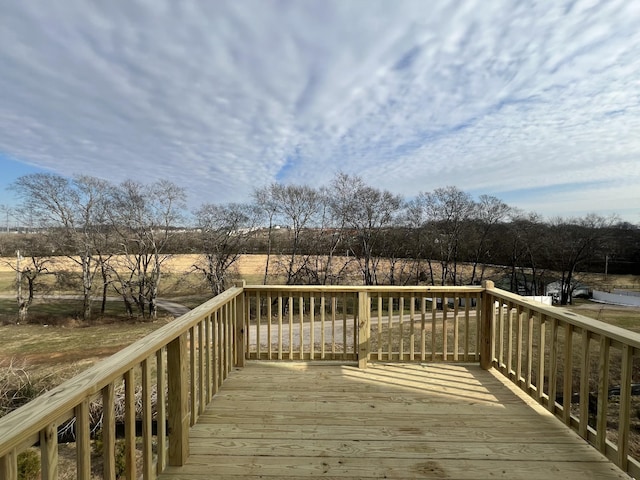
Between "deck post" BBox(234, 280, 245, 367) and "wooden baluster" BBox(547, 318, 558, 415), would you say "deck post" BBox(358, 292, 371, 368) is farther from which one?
"wooden baluster" BBox(547, 318, 558, 415)

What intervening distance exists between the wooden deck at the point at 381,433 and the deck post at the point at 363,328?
28cm

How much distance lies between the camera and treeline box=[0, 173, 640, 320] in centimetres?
2086

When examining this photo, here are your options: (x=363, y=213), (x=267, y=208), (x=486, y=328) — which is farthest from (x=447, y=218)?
(x=486, y=328)

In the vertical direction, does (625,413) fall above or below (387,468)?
above

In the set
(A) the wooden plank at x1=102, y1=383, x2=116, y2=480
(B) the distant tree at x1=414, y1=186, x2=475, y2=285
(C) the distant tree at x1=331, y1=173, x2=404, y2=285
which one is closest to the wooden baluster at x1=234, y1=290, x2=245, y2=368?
(A) the wooden plank at x1=102, y1=383, x2=116, y2=480

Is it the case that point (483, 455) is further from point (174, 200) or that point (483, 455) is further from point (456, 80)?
point (174, 200)

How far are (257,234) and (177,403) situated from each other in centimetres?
2120

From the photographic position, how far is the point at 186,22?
609 centimetres

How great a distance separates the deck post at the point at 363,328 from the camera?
131 inches

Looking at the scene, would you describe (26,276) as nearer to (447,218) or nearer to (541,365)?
(541,365)

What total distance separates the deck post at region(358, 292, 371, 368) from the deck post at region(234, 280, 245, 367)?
1225mm

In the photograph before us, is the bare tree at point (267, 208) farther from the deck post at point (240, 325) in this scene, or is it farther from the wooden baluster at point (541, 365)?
the wooden baluster at point (541, 365)

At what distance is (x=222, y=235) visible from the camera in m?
22.3

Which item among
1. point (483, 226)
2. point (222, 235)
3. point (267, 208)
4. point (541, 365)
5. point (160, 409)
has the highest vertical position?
point (267, 208)
